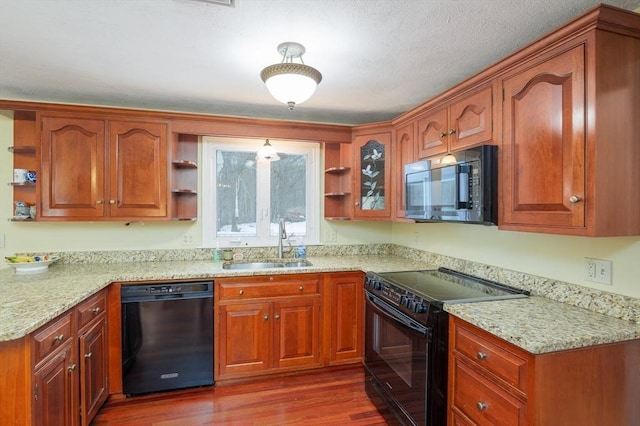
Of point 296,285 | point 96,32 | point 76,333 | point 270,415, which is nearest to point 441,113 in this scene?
point 296,285

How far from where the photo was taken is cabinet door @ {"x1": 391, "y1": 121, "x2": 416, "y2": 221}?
2.64 meters

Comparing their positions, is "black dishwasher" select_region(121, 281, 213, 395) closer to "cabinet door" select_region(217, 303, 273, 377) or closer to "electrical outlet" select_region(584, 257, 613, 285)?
"cabinet door" select_region(217, 303, 273, 377)

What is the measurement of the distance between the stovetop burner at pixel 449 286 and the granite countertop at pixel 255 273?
10cm

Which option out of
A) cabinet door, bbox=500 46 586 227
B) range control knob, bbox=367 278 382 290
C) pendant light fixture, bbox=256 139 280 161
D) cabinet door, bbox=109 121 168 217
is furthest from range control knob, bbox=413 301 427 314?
cabinet door, bbox=109 121 168 217

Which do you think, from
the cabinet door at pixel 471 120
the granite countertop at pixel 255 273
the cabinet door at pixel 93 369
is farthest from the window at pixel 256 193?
the cabinet door at pixel 471 120

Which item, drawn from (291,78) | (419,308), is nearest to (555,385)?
(419,308)

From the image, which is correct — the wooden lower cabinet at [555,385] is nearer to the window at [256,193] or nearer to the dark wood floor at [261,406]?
the dark wood floor at [261,406]

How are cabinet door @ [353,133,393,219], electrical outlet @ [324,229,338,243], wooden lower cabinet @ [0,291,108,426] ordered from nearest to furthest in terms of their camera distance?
wooden lower cabinet @ [0,291,108,426] → cabinet door @ [353,133,393,219] → electrical outlet @ [324,229,338,243]

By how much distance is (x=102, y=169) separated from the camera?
2564 mm

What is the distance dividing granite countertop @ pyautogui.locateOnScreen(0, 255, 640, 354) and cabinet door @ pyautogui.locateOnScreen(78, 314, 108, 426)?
301 mm

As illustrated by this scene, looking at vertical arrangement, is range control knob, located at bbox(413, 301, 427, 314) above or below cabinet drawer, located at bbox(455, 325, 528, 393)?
above

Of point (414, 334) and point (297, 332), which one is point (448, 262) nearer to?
point (414, 334)

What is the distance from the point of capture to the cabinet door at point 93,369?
6.35 ft

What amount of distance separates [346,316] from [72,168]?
2.50 meters
